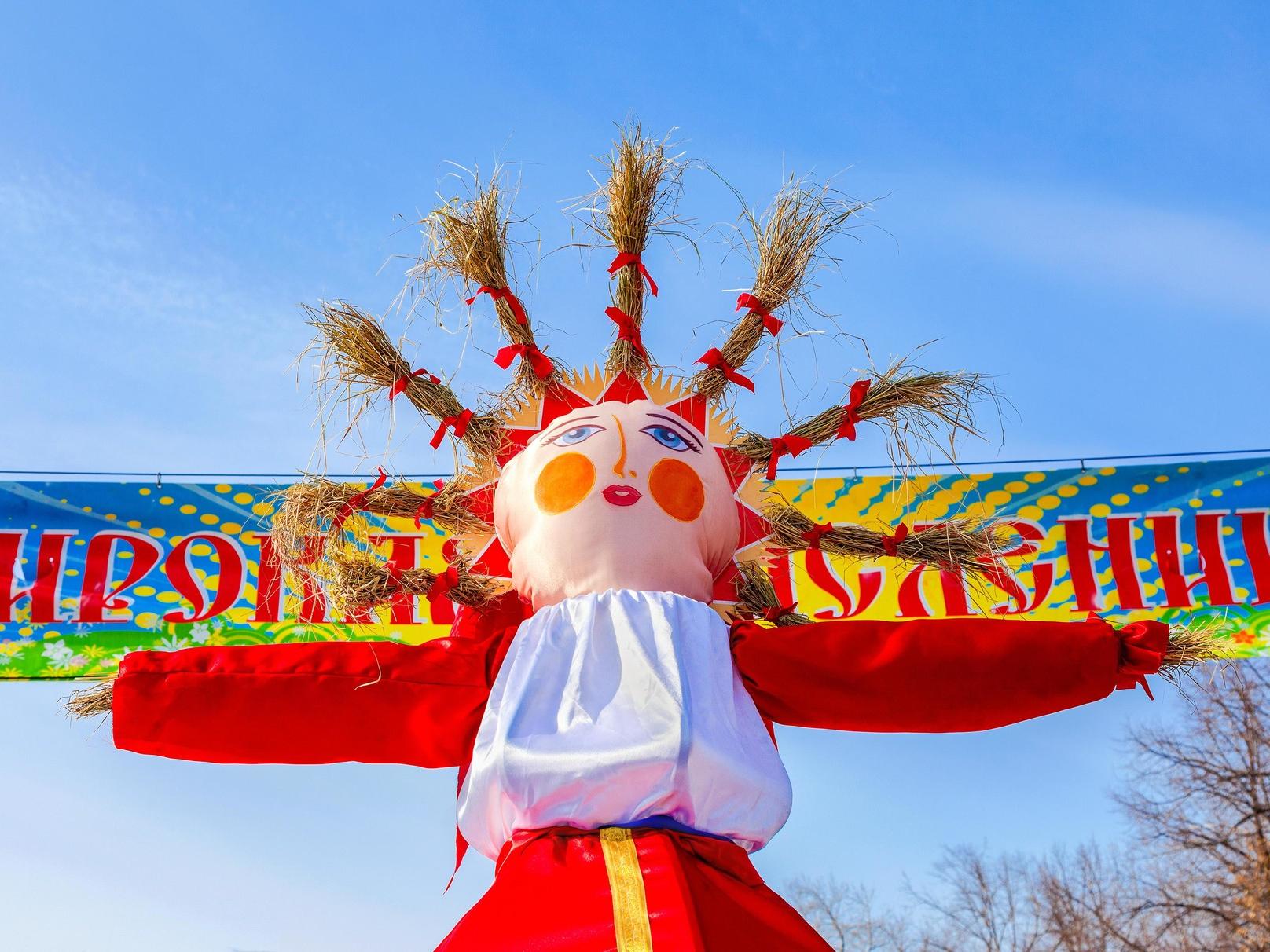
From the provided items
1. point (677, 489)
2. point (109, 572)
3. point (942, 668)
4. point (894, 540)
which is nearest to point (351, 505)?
point (677, 489)

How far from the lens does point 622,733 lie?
87.4 inches

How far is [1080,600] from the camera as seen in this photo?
4793 millimetres

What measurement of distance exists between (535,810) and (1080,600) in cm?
315

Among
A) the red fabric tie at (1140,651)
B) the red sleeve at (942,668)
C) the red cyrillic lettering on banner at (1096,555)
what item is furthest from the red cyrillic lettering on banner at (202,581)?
the red fabric tie at (1140,651)

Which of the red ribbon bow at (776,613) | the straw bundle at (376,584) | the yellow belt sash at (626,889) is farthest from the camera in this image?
the red ribbon bow at (776,613)

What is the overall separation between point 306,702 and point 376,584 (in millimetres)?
296

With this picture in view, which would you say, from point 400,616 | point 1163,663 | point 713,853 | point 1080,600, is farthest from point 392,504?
point 1080,600

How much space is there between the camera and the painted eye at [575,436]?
2686 millimetres

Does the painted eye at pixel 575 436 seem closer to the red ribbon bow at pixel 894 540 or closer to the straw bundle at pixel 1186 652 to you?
the red ribbon bow at pixel 894 540

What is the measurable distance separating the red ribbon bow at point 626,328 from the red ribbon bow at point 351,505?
0.63 m

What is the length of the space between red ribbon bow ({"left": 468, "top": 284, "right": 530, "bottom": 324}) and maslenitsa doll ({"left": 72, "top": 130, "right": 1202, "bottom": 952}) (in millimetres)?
15

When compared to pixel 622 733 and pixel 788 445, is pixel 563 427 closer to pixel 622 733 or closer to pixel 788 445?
pixel 788 445

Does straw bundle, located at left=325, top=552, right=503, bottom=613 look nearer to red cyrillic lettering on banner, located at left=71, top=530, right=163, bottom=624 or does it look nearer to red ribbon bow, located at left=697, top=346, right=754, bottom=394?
red ribbon bow, located at left=697, top=346, right=754, bottom=394

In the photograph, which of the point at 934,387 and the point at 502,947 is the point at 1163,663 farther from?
the point at 502,947
